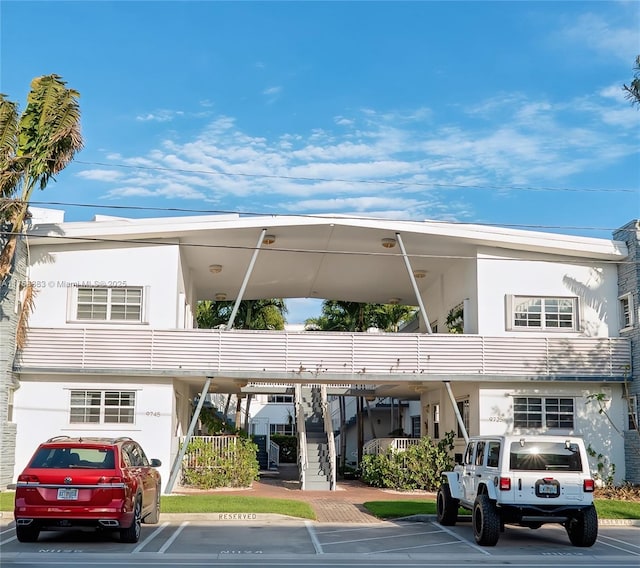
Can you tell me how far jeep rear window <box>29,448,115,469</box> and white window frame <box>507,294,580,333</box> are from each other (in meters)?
14.4

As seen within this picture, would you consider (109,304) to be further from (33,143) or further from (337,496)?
(337,496)

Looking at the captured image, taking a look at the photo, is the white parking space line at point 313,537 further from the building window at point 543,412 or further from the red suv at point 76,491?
the building window at point 543,412

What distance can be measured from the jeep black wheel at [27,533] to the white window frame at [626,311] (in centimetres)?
Answer: 1733

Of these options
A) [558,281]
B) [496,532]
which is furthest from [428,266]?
[496,532]

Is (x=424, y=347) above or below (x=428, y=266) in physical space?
→ below

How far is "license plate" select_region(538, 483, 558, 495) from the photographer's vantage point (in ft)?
46.3

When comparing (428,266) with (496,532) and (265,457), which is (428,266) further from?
(265,457)

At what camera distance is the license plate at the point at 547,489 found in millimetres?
14102

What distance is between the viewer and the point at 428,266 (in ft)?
95.9

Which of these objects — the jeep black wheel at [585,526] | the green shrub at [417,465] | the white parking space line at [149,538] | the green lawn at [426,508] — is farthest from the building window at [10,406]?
the jeep black wheel at [585,526]

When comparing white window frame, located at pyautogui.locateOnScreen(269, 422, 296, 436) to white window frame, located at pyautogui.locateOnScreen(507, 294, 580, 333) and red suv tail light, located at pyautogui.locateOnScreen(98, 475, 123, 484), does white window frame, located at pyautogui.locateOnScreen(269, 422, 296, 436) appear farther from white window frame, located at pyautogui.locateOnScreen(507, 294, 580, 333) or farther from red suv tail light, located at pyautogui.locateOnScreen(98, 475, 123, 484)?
red suv tail light, located at pyautogui.locateOnScreen(98, 475, 123, 484)

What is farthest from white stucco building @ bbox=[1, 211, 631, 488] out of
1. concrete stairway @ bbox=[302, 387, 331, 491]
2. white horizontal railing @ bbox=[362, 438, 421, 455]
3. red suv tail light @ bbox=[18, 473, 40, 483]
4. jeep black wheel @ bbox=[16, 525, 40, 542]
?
red suv tail light @ bbox=[18, 473, 40, 483]

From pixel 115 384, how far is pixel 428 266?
1131cm

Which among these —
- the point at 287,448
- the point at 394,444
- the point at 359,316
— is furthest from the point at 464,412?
the point at 287,448
